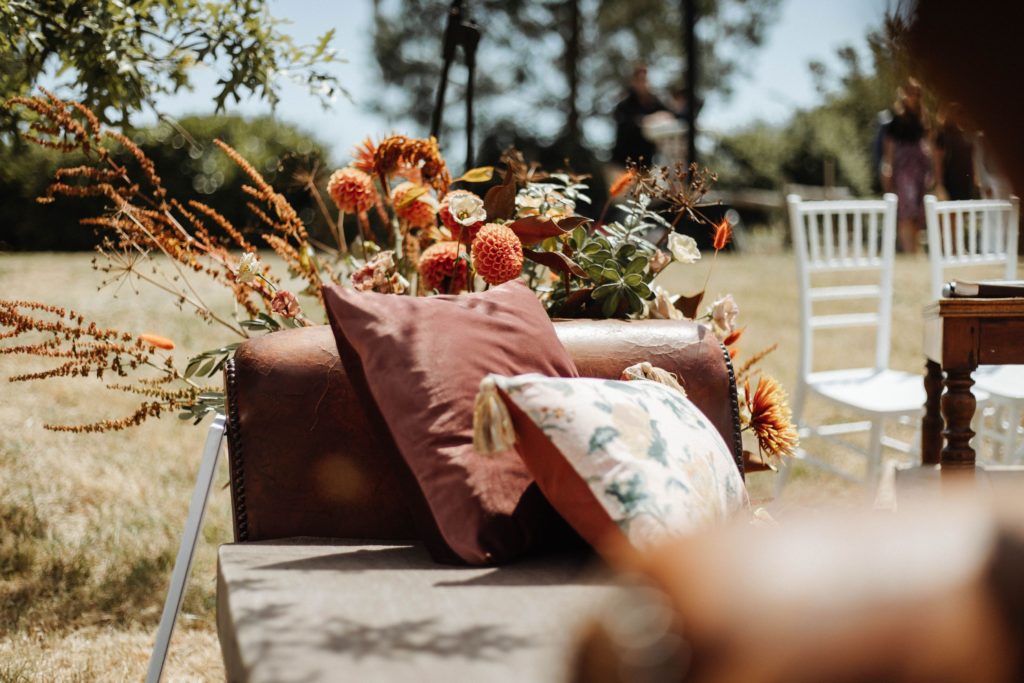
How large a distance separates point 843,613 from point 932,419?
325 cm

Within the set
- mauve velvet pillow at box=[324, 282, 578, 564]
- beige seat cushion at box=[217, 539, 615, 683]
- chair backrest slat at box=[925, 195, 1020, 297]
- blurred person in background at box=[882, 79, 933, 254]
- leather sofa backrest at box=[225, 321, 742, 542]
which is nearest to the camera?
beige seat cushion at box=[217, 539, 615, 683]

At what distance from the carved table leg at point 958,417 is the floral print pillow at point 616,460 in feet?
4.82

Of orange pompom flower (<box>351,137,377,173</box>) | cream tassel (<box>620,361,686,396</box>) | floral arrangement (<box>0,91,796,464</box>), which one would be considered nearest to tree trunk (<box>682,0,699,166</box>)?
floral arrangement (<box>0,91,796,464</box>)

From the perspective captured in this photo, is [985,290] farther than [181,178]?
No

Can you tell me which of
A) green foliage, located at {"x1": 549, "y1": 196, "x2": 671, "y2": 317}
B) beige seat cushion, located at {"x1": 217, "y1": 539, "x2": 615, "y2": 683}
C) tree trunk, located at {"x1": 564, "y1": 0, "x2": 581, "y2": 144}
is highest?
tree trunk, located at {"x1": 564, "y1": 0, "x2": 581, "y2": 144}

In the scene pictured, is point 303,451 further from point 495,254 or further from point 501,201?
point 501,201

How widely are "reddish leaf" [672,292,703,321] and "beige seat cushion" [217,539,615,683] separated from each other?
93cm

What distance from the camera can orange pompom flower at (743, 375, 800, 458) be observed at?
217 centimetres

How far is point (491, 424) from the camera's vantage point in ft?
4.75

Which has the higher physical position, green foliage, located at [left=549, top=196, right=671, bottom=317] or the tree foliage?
the tree foliage

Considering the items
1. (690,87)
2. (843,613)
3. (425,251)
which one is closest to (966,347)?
(425,251)

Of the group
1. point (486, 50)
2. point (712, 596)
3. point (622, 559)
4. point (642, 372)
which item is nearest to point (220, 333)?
point (642, 372)

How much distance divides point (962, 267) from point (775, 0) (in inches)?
624

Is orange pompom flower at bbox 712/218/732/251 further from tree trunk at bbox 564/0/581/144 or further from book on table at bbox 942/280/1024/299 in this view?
tree trunk at bbox 564/0/581/144
